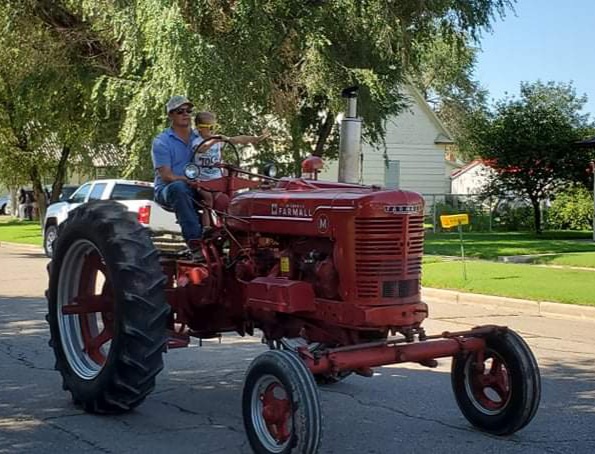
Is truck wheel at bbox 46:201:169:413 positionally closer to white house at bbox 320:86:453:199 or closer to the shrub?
the shrub

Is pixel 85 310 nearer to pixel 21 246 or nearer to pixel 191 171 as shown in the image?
pixel 191 171

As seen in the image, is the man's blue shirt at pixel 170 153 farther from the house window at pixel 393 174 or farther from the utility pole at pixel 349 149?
the house window at pixel 393 174

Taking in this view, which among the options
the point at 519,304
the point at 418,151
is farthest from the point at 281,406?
the point at 418,151

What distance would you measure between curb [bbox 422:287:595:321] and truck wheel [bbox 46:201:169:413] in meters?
7.43

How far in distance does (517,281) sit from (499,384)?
929 cm

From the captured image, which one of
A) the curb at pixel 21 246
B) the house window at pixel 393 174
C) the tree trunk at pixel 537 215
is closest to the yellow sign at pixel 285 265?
the curb at pixel 21 246

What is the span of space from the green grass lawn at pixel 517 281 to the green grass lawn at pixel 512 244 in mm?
2867

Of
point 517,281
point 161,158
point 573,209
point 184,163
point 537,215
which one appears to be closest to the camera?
point 161,158

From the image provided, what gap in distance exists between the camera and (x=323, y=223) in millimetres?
5902

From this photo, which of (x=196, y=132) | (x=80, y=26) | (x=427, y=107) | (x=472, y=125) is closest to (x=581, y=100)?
(x=427, y=107)

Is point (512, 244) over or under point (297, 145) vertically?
under

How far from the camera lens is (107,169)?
29000mm

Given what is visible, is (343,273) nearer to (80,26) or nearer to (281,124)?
(281,124)

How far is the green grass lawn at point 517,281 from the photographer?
13.6 meters
